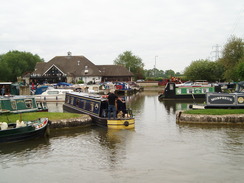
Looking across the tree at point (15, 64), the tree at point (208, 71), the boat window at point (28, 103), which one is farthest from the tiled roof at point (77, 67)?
the boat window at point (28, 103)

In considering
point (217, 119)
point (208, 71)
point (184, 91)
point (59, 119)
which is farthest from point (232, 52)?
point (59, 119)

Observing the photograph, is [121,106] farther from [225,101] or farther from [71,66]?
[71,66]

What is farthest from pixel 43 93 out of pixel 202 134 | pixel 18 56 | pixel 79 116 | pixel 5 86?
pixel 18 56

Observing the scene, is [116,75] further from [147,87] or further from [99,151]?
[99,151]

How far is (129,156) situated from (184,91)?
30.8m

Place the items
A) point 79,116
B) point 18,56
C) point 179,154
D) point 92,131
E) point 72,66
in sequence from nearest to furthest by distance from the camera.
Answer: point 179,154
point 92,131
point 79,116
point 72,66
point 18,56

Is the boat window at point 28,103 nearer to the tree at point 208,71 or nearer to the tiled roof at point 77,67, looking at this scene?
the tiled roof at point 77,67

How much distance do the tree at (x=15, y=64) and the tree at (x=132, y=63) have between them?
28.8 meters

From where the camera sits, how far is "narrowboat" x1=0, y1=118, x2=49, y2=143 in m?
16.1

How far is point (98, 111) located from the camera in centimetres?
2105

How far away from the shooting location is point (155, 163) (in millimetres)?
12820

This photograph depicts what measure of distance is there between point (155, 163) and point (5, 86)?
33175 mm

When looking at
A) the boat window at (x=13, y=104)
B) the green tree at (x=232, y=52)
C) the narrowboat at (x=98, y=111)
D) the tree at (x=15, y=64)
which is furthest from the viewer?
the tree at (x=15, y=64)

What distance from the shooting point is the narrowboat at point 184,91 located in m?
43.0
